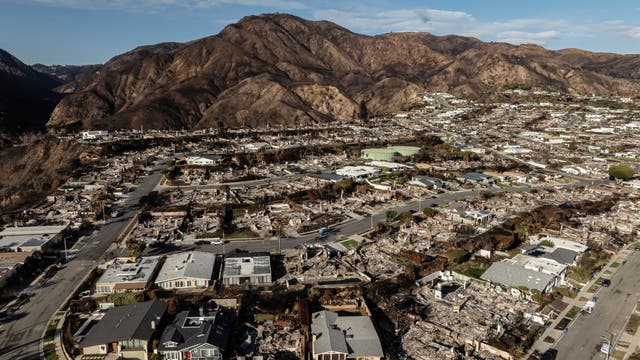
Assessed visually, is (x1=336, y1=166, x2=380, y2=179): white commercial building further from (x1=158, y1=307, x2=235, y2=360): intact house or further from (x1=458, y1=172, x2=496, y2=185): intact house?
(x1=158, y1=307, x2=235, y2=360): intact house

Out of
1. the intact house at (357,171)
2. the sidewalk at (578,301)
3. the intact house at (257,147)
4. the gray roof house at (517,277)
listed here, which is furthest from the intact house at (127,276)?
the intact house at (257,147)

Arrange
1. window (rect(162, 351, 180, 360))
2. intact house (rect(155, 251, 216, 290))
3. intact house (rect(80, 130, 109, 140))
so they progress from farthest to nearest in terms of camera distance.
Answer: intact house (rect(80, 130, 109, 140)) < intact house (rect(155, 251, 216, 290)) < window (rect(162, 351, 180, 360))

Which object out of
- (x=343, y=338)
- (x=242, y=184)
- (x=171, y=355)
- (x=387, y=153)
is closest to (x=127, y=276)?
(x=171, y=355)

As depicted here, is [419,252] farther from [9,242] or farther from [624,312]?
[9,242]

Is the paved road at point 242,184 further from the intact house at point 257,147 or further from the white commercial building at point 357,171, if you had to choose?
the intact house at point 257,147

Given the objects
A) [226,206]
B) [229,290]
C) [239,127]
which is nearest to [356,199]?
[226,206]

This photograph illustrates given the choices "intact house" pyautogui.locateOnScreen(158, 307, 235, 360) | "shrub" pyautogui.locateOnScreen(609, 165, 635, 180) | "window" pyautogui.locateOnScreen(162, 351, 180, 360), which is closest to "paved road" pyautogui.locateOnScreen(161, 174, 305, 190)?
"intact house" pyautogui.locateOnScreen(158, 307, 235, 360)

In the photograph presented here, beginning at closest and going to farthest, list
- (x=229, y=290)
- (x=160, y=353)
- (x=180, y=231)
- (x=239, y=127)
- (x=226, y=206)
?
(x=160, y=353), (x=229, y=290), (x=180, y=231), (x=226, y=206), (x=239, y=127)
